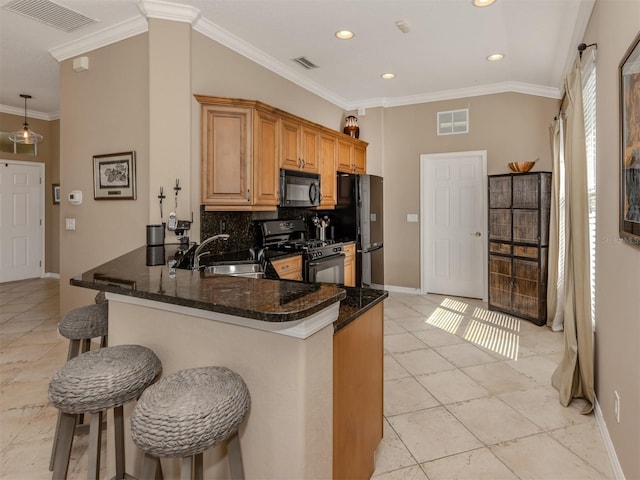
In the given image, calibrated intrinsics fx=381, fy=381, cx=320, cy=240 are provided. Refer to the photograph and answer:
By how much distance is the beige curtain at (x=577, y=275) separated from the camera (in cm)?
242

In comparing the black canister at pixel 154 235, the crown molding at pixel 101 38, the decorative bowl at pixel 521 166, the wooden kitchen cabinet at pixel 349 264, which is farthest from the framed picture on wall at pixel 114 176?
the decorative bowl at pixel 521 166

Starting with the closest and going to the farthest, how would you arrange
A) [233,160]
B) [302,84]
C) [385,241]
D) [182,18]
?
[182,18], [233,160], [302,84], [385,241]

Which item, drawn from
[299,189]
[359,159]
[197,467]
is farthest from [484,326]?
[197,467]

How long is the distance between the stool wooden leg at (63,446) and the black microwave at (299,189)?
2.77 metres

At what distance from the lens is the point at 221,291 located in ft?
4.67

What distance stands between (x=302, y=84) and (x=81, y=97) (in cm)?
247

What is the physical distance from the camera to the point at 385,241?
6016 mm

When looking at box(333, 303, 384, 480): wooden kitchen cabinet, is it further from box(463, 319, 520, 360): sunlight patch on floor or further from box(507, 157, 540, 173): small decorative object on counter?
box(507, 157, 540, 173): small decorative object on counter

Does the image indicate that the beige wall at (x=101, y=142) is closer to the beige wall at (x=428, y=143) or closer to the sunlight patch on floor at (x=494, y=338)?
the sunlight patch on floor at (x=494, y=338)

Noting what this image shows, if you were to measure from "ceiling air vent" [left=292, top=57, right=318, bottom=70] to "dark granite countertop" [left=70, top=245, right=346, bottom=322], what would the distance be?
10.6 feet

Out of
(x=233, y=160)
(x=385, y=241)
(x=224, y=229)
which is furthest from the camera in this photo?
(x=385, y=241)

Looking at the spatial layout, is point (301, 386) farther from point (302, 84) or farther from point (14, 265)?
point (14, 265)

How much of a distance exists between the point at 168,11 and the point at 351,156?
2928 millimetres

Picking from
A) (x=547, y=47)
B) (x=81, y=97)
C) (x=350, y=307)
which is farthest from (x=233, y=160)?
(x=547, y=47)
